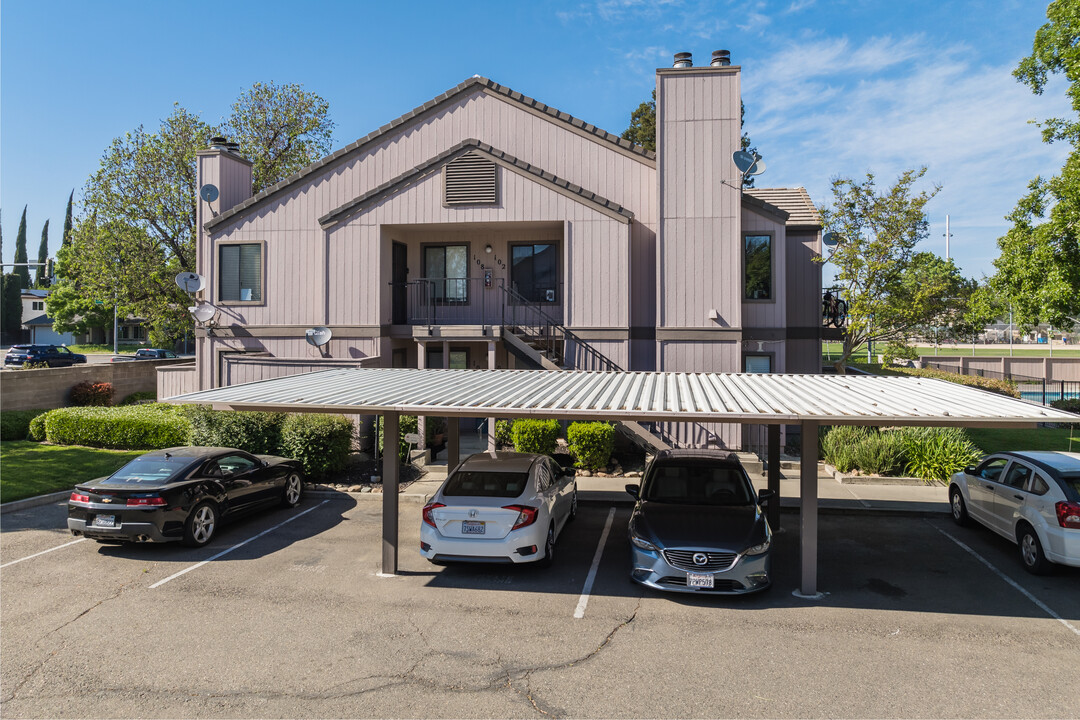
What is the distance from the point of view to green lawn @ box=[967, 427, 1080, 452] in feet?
58.1

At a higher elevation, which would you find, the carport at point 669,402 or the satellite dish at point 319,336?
the satellite dish at point 319,336

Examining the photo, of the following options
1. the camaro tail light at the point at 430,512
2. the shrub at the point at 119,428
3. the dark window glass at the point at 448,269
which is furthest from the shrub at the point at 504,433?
the shrub at the point at 119,428

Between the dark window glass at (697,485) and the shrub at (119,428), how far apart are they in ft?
41.9

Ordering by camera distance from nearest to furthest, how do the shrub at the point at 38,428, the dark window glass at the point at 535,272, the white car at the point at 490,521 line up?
1. the white car at the point at 490,521
2. the shrub at the point at 38,428
3. the dark window glass at the point at 535,272

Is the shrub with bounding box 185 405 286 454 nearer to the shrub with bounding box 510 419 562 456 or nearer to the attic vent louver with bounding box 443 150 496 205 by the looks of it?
the shrub with bounding box 510 419 562 456

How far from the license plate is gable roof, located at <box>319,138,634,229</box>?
1120 centimetres

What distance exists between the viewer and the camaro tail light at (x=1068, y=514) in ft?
27.0

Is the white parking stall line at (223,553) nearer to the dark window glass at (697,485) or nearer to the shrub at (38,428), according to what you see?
the dark window glass at (697,485)

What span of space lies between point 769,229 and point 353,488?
1247 centimetres

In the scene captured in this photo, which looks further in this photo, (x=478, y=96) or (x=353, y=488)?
(x=478, y=96)

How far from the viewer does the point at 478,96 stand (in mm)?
19781

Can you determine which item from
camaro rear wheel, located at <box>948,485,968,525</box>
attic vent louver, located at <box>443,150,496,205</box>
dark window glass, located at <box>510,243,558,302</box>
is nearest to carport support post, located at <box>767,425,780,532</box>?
camaro rear wheel, located at <box>948,485,968,525</box>

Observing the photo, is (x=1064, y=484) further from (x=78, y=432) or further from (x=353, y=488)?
(x=78, y=432)

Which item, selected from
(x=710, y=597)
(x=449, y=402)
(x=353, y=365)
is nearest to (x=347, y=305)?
(x=353, y=365)
